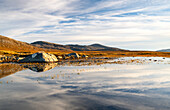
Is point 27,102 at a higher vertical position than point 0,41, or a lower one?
lower

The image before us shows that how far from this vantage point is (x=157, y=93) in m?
9.89

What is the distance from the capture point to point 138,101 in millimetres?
8367

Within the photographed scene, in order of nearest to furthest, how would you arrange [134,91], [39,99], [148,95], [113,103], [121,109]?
[121,109] < [113,103] < [39,99] < [148,95] < [134,91]

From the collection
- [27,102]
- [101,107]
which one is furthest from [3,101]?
[101,107]

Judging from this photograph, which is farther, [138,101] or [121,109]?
[138,101]

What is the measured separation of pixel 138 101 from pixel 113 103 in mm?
1486

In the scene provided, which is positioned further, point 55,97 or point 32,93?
point 32,93

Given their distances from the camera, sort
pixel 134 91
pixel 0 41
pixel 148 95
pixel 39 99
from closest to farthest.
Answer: pixel 39 99, pixel 148 95, pixel 134 91, pixel 0 41

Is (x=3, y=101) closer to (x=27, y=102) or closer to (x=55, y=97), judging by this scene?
(x=27, y=102)

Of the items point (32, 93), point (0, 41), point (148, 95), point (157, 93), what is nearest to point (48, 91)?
point (32, 93)

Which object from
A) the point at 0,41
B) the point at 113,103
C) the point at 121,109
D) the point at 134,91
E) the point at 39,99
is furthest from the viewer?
the point at 0,41

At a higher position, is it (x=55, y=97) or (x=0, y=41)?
(x=0, y=41)

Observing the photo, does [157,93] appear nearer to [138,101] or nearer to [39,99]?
[138,101]

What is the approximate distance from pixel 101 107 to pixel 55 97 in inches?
124
